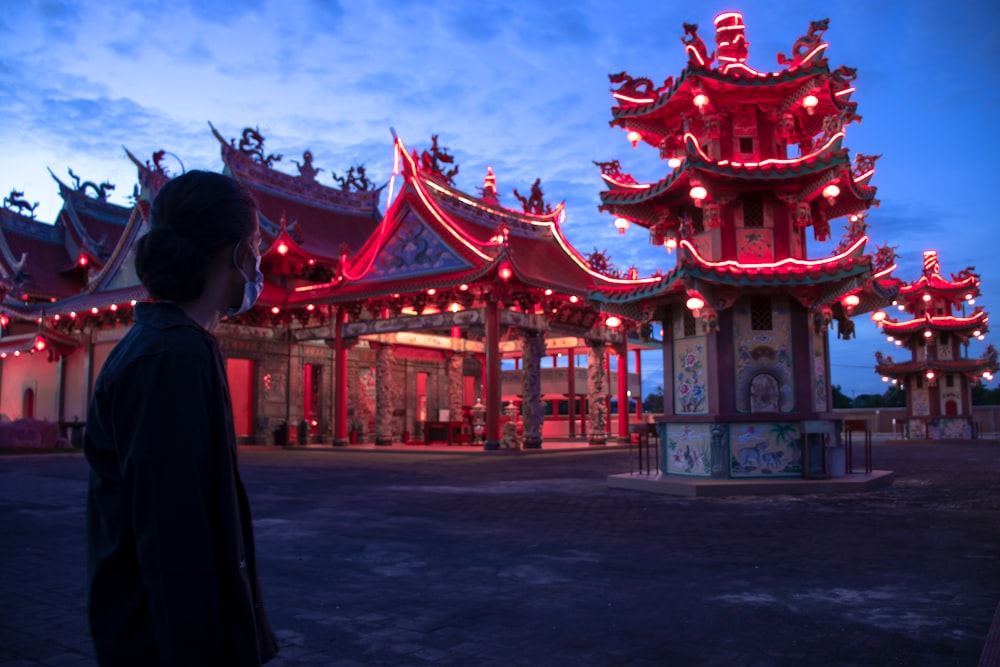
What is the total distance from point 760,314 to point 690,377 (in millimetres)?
1618

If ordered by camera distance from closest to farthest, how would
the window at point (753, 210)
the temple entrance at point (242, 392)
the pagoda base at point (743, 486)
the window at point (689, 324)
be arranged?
the pagoda base at point (743, 486) → the window at point (689, 324) → the window at point (753, 210) → the temple entrance at point (242, 392)

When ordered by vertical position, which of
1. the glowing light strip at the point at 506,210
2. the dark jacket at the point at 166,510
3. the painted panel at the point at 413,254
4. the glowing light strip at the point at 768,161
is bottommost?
the dark jacket at the point at 166,510

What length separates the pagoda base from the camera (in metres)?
12.3

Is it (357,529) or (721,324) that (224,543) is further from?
(721,324)

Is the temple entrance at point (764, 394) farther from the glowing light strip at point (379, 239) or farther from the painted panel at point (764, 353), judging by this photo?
the glowing light strip at point (379, 239)

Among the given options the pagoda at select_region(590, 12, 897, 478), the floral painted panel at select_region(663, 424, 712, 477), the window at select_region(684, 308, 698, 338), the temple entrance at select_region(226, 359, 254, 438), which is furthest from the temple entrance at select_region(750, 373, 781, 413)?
the temple entrance at select_region(226, 359, 254, 438)

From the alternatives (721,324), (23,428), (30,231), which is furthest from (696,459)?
(30,231)

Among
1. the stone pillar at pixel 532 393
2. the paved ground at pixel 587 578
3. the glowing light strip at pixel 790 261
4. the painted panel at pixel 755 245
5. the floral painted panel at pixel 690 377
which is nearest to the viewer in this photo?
the paved ground at pixel 587 578

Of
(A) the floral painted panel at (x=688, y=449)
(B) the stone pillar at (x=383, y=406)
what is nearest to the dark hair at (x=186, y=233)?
(A) the floral painted panel at (x=688, y=449)

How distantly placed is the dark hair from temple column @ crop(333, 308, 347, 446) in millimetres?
26075

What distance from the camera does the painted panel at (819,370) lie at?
1353cm

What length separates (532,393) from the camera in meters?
25.2

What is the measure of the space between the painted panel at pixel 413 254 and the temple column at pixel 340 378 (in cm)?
206

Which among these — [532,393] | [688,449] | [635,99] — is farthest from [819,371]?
[532,393]
